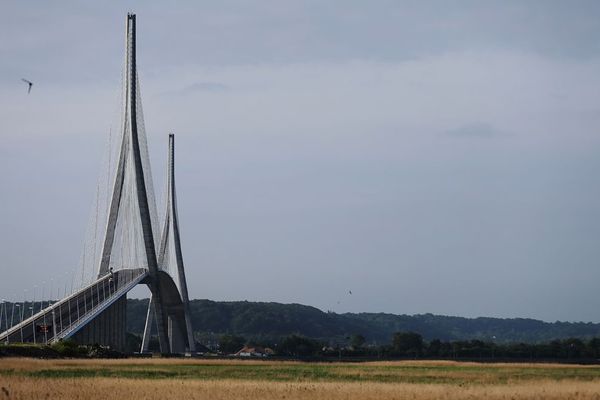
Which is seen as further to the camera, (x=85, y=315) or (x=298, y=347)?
(x=298, y=347)

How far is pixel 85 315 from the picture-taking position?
91.1 m

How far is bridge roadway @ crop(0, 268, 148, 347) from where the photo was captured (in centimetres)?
8662

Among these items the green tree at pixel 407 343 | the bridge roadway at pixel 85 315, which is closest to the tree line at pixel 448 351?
the green tree at pixel 407 343

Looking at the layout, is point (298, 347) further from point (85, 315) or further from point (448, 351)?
point (85, 315)

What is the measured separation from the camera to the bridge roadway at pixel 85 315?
86.6 meters

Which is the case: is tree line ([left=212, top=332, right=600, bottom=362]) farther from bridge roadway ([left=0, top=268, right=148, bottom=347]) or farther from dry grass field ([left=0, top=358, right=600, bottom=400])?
dry grass field ([left=0, top=358, right=600, bottom=400])

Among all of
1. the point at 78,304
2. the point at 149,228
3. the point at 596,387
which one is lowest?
the point at 596,387

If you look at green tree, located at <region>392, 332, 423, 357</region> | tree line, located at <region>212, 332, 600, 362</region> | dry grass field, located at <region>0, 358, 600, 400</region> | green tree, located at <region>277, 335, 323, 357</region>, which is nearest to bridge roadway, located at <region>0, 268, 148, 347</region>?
dry grass field, located at <region>0, 358, 600, 400</region>

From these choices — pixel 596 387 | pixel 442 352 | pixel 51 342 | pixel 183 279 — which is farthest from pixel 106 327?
pixel 442 352

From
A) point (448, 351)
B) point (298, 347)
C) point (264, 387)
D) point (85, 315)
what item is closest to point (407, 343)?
point (298, 347)

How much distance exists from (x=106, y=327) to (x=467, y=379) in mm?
52170

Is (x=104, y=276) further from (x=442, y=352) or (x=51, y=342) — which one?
(x=442, y=352)

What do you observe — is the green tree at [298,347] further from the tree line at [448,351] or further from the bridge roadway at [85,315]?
the bridge roadway at [85,315]

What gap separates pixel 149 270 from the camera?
109 meters
